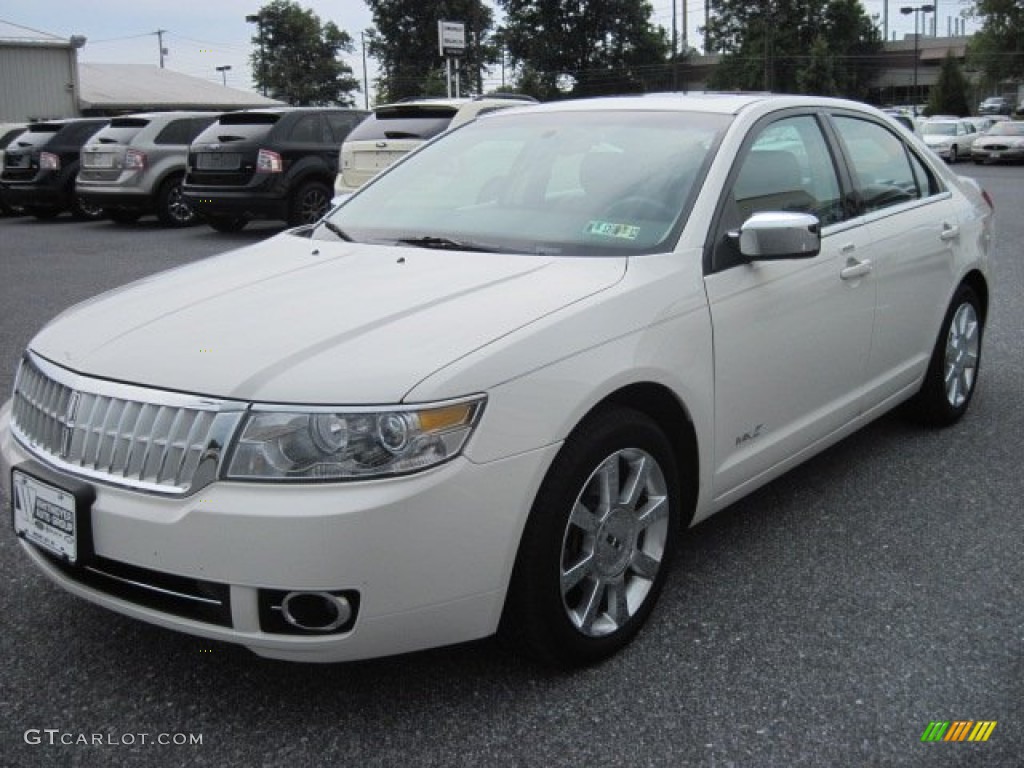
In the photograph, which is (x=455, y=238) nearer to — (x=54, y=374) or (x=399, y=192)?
(x=399, y=192)

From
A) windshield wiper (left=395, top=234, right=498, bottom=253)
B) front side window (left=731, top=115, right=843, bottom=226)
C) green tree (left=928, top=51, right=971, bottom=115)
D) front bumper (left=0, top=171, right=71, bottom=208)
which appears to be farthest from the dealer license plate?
green tree (left=928, top=51, right=971, bottom=115)

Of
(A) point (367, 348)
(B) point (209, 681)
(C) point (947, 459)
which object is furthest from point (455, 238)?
(C) point (947, 459)

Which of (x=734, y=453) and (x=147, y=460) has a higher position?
(x=147, y=460)

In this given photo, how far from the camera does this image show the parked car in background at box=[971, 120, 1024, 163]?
1307 inches

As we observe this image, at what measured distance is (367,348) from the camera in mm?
2637

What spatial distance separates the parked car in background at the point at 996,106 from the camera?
7338cm

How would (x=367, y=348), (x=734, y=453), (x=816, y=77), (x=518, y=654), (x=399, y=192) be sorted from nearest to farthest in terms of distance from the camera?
(x=367, y=348), (x=518, y=654), (x=734, y=453), (x=399, y=192), (x=816, y=77)

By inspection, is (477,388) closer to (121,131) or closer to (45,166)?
(121,131)

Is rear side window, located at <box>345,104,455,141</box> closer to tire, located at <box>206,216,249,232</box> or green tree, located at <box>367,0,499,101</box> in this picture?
tire, located at <box>206,216,249,232</box>

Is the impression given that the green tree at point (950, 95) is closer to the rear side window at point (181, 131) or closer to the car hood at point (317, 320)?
the rear side window at point (181, 131)

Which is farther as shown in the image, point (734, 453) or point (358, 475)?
point (734, 453)

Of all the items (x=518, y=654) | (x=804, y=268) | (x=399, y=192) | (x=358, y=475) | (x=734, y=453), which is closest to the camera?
(x=358, y=475)

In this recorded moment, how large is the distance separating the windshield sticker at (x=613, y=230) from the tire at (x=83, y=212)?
14799mm

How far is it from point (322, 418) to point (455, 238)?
50.6 inches
